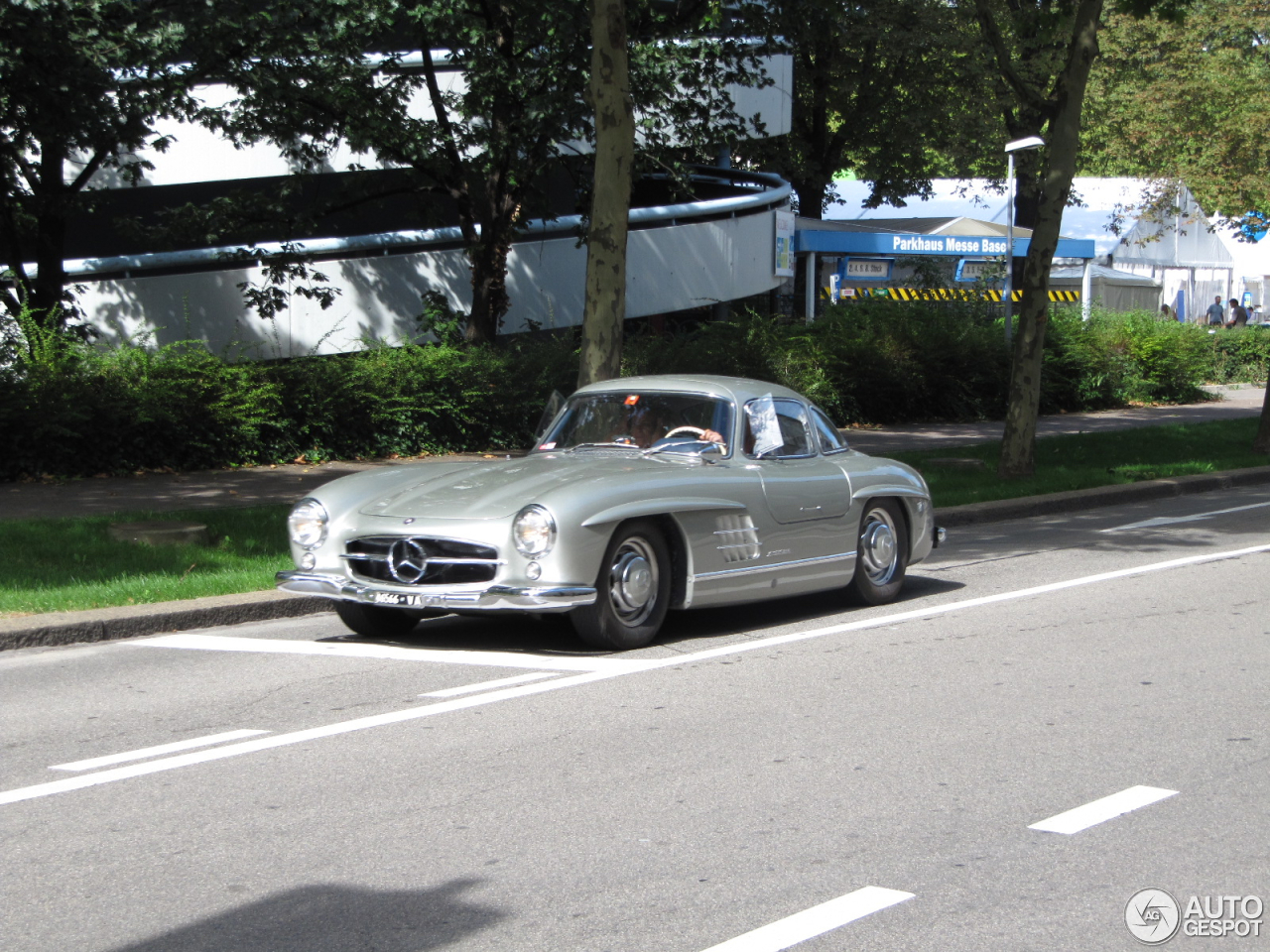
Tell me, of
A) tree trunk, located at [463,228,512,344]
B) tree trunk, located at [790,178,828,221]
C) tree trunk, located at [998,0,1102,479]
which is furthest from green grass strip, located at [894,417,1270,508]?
tree trunk, located at [790,178,828,221]

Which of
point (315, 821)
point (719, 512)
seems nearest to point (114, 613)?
point (719, 512)

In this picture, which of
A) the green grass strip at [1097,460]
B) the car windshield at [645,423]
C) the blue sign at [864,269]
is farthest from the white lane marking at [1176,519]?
the blue sign at [864,269]

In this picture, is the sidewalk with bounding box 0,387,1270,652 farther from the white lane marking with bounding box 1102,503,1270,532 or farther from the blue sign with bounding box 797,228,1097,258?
the blue sign with bounding box 797,228,1097,258

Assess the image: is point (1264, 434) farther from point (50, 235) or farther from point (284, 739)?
point (284, 739)

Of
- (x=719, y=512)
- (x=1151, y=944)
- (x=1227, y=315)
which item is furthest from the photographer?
(x=1227, y=315)

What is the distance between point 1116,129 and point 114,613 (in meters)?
40.5

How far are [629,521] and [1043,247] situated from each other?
31.8ft

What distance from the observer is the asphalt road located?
3.97 m

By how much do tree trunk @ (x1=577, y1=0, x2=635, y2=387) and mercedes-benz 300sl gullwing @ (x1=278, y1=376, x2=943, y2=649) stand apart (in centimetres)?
319

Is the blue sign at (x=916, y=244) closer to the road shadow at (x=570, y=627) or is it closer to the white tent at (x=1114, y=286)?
the white tent at (x=1114, y=286)

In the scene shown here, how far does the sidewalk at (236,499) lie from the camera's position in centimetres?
831

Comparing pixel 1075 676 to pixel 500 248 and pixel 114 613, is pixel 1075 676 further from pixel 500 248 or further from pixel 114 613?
pixel 500 248

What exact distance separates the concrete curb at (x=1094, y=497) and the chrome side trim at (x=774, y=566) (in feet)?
14.9

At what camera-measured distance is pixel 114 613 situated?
8422 mm
